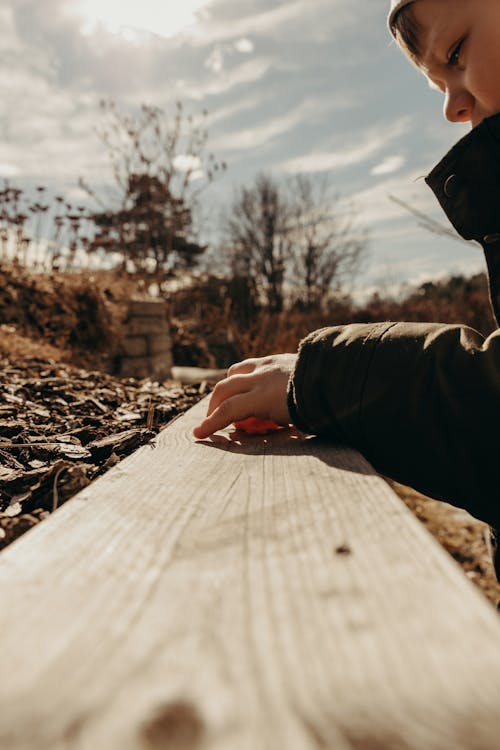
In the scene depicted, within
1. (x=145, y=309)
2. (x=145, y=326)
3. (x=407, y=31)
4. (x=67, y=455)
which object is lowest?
(x=67, y=455)

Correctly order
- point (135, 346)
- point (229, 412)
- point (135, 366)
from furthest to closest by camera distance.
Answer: point (135, 346), point (135, 366), point (229, 412)

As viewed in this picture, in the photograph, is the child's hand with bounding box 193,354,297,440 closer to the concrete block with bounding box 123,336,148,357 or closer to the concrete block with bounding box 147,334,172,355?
the concrete block with bounding box 123,336,148,357

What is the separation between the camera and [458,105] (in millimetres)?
1622

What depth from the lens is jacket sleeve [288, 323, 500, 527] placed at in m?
1.08

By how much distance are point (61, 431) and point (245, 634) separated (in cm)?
154

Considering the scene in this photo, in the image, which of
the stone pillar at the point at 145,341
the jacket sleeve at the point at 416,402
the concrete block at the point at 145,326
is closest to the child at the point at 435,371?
the jacket sleeve at the point at 416,402

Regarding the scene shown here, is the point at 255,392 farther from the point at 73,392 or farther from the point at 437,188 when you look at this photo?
the point at 73,392

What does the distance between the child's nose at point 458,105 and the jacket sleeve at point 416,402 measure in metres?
0.79

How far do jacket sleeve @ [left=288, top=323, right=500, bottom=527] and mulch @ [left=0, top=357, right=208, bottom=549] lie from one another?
56 centimetres

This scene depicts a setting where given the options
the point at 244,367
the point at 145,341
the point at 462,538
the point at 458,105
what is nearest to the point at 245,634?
the point at 244,367

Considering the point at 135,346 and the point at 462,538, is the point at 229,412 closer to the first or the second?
the point at 462,538

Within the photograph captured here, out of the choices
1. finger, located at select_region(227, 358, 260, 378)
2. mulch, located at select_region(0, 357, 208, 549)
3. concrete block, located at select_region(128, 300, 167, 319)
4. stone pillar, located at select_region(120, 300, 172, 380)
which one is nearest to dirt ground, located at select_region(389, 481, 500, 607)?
mulch, located at select_region(0, 357, 208, 549)

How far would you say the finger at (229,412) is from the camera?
55.4 inches

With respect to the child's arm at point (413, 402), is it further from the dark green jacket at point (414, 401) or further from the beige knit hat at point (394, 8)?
the beige knit hat at point (394, 8)
